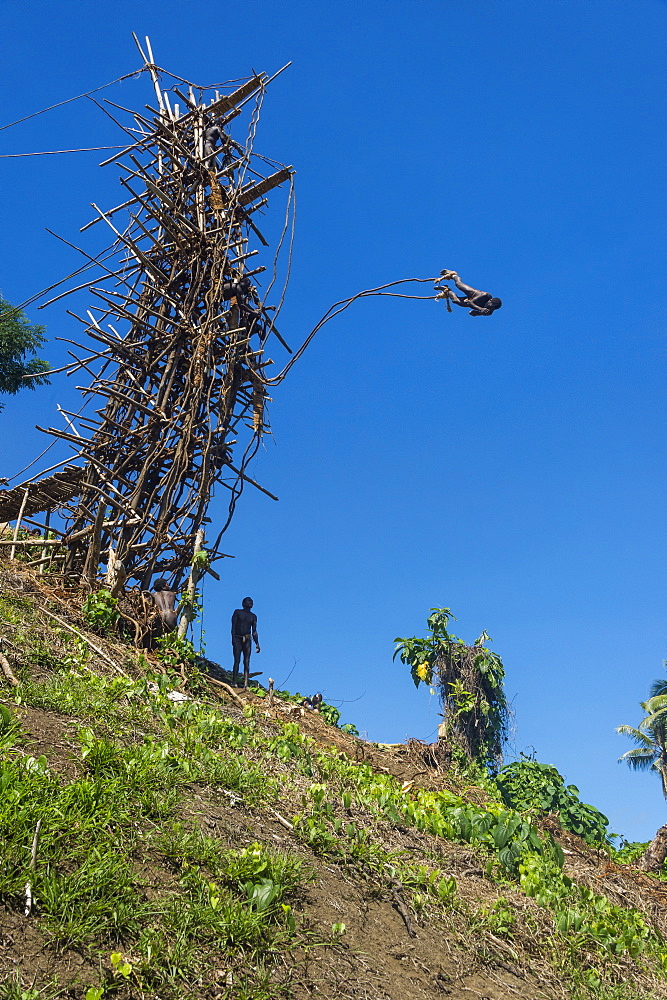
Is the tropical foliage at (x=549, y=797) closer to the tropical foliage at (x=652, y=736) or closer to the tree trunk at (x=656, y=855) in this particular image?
the tree trunk at (x=656, y=855)

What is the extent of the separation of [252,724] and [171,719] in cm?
155

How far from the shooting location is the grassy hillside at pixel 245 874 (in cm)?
338

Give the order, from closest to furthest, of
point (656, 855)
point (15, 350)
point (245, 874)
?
point (245, 874)
point (656, 855)
point (15, 350)

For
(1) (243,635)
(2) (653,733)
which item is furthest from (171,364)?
(2) (653,733)

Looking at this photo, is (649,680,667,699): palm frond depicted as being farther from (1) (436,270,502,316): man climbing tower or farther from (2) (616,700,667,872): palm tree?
(1) (436,270,502,316): man climbing tower

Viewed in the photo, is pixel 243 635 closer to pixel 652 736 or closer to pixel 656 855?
pixel 656 855

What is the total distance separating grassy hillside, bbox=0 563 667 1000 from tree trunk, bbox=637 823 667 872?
1343mm

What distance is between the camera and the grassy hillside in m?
3.38

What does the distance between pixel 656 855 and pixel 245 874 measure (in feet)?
22.4

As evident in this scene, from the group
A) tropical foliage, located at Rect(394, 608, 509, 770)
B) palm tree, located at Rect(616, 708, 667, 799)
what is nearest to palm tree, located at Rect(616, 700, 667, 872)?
palm tree, located at Rect(616, 708, 667, 799)

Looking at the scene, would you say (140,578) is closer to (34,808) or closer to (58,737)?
(58,737)

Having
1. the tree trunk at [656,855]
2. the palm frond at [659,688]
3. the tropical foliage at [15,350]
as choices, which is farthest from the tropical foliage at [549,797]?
the palm frond at [659,688]

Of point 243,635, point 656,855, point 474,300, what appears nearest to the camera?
point 474,300

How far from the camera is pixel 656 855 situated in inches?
356
